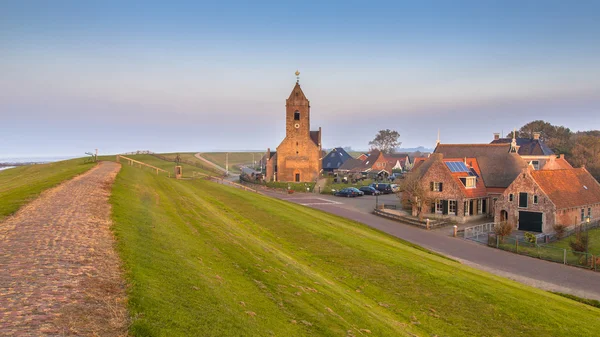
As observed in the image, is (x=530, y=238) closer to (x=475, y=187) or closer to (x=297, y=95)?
(x=475, y=187)

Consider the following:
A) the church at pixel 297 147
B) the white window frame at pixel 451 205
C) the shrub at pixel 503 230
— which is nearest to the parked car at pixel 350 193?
the church at pixel 297 147

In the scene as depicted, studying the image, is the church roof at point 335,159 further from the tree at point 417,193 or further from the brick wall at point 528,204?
the brick wall at point 528,204

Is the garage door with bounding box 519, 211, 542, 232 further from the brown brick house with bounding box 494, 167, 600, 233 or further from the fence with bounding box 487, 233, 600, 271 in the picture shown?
the fence with bounding box 487, 233, 600, 271

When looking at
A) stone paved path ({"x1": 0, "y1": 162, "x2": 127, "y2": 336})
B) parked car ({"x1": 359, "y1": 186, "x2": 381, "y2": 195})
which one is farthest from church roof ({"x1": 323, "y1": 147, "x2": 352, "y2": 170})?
stone paved path ({"x1": 0, "y1": 162, "x2": 127, "y2": 336})

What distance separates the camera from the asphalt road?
22578mm

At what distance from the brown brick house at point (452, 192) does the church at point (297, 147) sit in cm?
3519

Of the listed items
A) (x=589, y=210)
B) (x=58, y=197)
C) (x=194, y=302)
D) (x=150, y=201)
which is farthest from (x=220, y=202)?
(x=589, y=210)

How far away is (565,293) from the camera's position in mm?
21078

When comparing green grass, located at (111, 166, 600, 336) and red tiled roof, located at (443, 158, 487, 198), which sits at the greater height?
red tiled roof, located at (443, 158, 487, 198)

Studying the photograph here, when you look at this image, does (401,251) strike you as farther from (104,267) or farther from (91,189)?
(91,189)

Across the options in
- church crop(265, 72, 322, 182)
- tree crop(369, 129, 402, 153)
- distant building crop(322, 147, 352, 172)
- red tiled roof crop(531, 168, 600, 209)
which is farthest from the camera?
tree crop(369, 129, 402, 153)

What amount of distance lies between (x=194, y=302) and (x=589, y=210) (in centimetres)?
4499

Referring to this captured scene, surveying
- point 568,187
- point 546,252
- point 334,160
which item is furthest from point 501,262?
point 334,160

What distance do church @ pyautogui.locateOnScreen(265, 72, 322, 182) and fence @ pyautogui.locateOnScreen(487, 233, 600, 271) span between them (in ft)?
160
